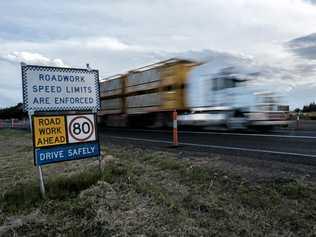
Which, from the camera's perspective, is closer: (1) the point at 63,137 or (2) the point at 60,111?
(1) the point at 63,137

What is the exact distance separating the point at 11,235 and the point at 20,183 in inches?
108

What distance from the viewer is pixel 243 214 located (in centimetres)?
521

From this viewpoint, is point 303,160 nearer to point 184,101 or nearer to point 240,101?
point 240,101

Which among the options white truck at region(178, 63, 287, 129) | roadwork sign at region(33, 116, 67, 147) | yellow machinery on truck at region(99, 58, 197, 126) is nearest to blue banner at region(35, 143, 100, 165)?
roadwork sign at region(33, 116, 67, 147)

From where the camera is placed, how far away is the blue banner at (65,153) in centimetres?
650

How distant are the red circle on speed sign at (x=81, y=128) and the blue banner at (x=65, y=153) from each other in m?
0.14

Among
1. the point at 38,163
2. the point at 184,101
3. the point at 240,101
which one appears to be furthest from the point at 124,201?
the point at 184,101

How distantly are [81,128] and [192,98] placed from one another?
14647 millimetres

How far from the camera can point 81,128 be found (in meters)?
7.12

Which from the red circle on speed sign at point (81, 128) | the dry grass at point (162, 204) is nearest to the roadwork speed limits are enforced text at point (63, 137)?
the red circle on speed sign at point (81, 128)

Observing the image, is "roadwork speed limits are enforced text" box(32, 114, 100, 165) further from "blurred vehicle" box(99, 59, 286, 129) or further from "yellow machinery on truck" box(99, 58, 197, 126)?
"yellow machinery on truck" box(99, 58, 197, 126)

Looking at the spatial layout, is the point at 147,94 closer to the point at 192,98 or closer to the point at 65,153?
the point at 192,98

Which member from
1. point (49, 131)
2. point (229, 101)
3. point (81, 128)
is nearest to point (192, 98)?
point (229, 101)

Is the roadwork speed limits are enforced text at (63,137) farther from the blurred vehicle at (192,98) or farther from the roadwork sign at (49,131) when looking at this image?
the blurred vehicle at (192,98)
